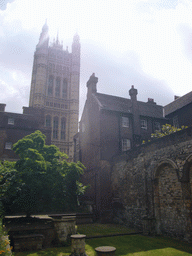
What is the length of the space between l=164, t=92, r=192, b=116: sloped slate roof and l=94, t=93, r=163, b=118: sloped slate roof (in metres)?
1.41

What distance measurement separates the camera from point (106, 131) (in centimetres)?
2188

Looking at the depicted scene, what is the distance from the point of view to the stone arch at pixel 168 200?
498 inches

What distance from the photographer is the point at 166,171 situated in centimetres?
1412

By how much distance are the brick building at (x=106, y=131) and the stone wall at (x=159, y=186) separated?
1.96 m

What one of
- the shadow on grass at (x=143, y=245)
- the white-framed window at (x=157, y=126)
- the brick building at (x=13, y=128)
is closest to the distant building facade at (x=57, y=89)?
the brick building at (x=13, y=128)

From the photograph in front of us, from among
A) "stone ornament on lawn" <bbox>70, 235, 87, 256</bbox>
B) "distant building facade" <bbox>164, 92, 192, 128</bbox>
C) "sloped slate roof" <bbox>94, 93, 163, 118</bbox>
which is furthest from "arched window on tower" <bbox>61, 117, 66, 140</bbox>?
"stone ornament on lawn" <bbox>70, 235, 87, 256</bbox>

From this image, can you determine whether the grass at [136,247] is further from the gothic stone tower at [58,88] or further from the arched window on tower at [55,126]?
the arched window on tower at [55,126]

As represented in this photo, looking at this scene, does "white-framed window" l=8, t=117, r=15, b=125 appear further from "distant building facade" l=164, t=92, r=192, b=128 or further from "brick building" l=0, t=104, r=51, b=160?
"distant building facade" l=164, t=92, r=192, b=128

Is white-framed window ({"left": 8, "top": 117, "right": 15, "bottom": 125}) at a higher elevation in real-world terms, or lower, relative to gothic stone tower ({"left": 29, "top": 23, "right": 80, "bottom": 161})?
lower

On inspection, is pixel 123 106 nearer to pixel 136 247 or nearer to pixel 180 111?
pixel 180 111

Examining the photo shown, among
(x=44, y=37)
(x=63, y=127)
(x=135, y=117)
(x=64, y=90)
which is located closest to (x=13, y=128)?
(x=135, y=117)

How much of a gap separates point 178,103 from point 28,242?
2131cm

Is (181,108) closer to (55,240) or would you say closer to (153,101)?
(153,101)

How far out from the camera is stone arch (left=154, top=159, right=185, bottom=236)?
12656mm
